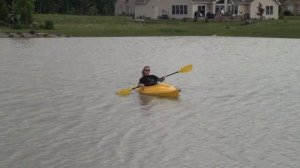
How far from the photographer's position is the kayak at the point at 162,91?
22.3 meters

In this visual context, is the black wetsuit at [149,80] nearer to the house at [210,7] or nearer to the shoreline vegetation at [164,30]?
the shoreline vegetation at [164,30]

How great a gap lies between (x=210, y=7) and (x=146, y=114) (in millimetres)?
62823

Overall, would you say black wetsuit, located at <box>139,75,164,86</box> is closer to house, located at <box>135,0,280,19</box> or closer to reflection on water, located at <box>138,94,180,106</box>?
reflection on water, located at <box>138,94,180,106</box>

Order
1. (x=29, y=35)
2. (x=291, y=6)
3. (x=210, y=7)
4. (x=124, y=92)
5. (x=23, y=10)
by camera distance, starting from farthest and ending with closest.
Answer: (x=291, y=6) → (x=210, y=7) → (x=23, y=10) → (x=29, y=35) → (x=124, y=92)

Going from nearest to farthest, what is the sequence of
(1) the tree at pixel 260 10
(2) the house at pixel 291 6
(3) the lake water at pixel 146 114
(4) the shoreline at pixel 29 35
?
(3) the lake water at pixel 146 114 < (4) the shoreline at pixel 29 35 < (1) the tree at pixel 260 10 < (2) the house at pixel 291 6

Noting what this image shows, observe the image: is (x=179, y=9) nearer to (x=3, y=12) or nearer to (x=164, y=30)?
(x=164, y=30)

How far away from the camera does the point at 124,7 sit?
4122 inches

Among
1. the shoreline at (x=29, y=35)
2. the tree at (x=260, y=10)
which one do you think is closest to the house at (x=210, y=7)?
the tree at (x=260, y=10)

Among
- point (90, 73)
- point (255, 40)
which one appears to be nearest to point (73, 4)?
point (255, 40)

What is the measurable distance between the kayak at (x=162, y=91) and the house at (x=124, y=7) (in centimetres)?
7749

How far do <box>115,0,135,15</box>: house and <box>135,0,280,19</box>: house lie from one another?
58.8 feet

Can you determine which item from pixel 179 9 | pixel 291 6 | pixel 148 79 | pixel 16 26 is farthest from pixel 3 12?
pixel 291 6

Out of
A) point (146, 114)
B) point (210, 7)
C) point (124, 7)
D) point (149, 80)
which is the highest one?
point (124, 7)

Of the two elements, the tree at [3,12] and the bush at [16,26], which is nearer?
the bush at [16,26]
